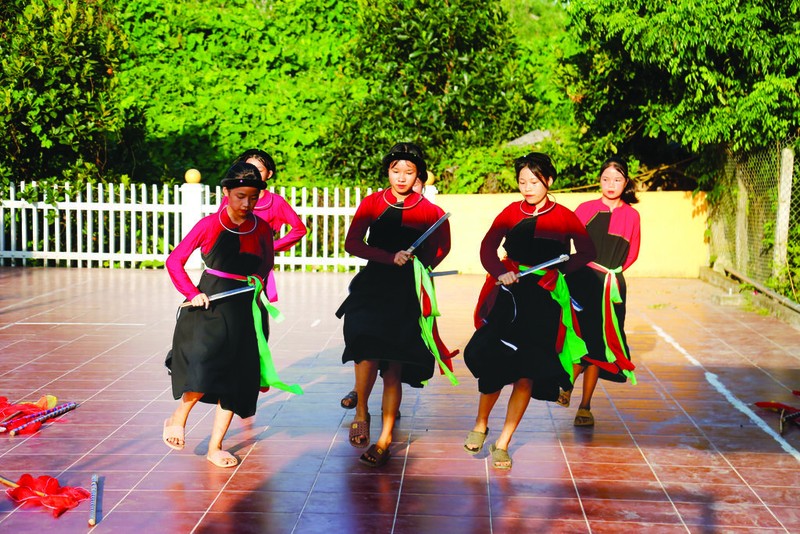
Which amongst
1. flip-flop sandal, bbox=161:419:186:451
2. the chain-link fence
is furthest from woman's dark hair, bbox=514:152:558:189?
the chain-link fence

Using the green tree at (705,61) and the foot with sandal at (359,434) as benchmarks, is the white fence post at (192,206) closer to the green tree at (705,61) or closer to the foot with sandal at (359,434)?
the green tree at (705,61)

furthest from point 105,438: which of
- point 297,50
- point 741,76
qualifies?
point 297,50

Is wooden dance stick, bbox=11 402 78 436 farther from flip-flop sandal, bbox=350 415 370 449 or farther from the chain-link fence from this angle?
the chain-link fence

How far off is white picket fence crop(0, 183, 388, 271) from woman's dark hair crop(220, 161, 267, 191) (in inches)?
402

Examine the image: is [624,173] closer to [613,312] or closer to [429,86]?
[613,312]

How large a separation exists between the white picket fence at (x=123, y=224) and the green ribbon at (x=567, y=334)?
1026 centimetres

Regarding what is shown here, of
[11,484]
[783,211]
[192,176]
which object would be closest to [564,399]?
[11,484]

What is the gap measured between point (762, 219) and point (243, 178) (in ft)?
30.3

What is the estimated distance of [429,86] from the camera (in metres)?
17.6

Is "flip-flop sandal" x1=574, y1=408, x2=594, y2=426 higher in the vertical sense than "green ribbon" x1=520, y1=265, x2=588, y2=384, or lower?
lower

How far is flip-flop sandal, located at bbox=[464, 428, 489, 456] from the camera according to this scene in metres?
5.75

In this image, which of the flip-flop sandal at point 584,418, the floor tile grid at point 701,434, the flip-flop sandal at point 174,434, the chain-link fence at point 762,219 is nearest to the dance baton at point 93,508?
the flip-flop sandal at point 174,434

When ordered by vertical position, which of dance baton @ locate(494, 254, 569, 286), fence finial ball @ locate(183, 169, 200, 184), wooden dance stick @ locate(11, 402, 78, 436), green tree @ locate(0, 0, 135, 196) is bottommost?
wooden dance stick @ locate(11, 402, 78, 436)

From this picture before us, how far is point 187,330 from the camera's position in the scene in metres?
5.54
